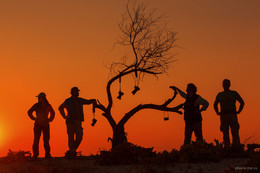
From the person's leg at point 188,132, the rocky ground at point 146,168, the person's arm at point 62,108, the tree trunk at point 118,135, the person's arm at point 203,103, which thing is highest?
the person's arm at point 62,108

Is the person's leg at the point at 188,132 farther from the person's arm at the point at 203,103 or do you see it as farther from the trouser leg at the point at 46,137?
the trouser leg at the point at 46,137

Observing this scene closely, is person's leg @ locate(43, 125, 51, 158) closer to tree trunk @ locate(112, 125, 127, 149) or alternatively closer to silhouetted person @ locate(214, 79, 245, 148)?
tree trunk @ locate(112, 125, 127, 149)

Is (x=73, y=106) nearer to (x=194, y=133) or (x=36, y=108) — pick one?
(x=36, y=108)

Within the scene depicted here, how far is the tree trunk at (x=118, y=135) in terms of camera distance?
64.8 ft

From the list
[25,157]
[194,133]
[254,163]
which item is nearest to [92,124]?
[25,157]

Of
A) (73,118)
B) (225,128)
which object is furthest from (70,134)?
(225,128)

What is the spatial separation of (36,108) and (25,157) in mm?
1837

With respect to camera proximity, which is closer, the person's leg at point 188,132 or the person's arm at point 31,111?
the person's leg at point 188,132

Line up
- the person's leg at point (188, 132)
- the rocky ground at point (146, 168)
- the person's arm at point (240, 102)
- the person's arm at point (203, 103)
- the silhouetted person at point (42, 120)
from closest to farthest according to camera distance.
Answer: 1. the rocky ground at point (146, 168)
2. the person's arm at point (203, 103)
3. the person's leg at point (188, 132)
4. the person's arm at point (240, 102)
5. the silhouetted person at point (42, 120)

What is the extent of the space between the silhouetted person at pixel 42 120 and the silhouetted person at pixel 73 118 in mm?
514

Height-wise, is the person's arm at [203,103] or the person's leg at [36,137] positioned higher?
the person's arm at [203,103]

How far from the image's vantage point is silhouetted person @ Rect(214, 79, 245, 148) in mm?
16094

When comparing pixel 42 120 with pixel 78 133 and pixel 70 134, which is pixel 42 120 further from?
pixel 78 133

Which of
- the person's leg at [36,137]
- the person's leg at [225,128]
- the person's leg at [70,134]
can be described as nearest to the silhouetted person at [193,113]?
the person's leg at [225,128]
